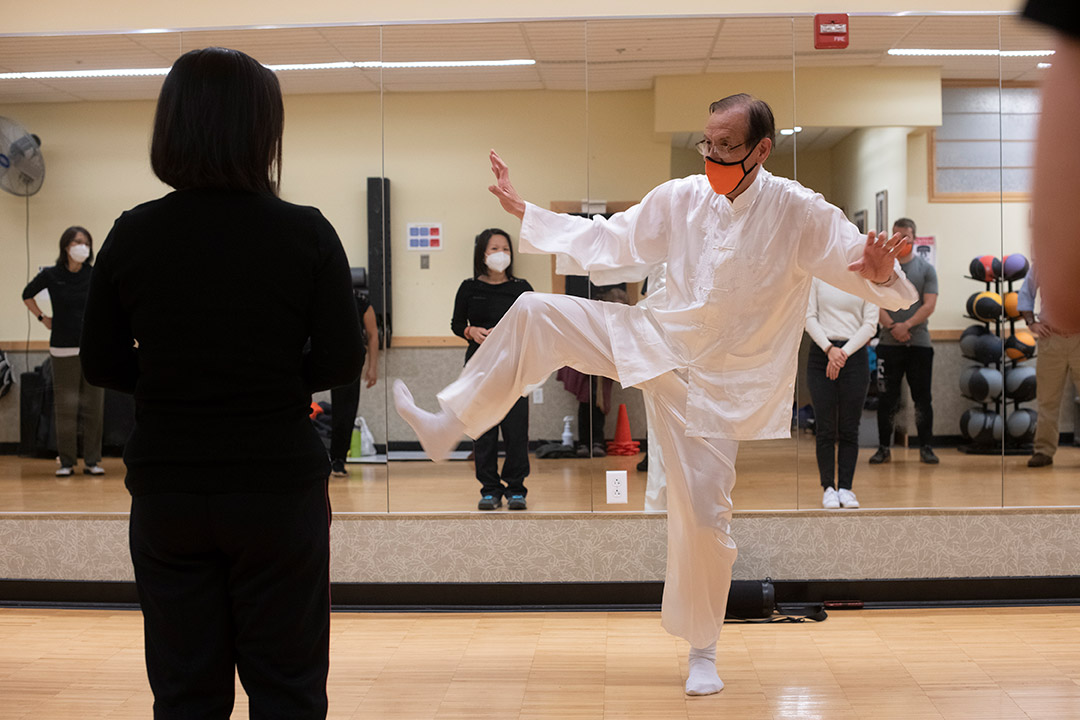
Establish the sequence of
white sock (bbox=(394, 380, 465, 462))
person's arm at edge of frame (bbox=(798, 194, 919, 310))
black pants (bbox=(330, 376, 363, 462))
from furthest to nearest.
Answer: black pants (bbox=(330, 376, 363, 462)) < white sock (bbox=(394, 380, 465, 462)) < person's arm at edge of frame (bbox=(798, 194, 919, 310))

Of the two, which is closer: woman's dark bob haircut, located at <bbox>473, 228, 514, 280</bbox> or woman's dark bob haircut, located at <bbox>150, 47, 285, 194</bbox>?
woman's dark bob haircut, located at <bbox>150, 47, 285, 194</bbox>

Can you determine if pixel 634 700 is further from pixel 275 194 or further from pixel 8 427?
pixel 8 427

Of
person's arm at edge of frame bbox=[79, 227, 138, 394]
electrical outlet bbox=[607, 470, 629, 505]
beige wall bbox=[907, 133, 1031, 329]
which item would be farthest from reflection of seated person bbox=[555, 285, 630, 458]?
person's arm at edge of frame bbox=[79, 227, 138, 394]

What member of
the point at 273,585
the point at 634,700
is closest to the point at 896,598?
the point at 634,700

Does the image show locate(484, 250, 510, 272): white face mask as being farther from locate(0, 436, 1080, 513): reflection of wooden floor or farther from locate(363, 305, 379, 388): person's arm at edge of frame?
locate(0, 436, 1080, 513): reflection of wooden floor

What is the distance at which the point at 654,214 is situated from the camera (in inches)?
113

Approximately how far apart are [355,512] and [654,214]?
6.52 feet

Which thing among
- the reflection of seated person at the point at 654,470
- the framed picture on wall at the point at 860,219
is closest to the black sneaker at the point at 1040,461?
the framed picture on wall at the point at 860,219

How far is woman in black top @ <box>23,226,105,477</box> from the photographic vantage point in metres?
4.35

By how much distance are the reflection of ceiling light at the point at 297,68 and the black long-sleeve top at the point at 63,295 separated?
35.2 inches

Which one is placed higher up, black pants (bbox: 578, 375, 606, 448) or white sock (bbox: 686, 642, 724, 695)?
Result: black pants (bbox: 578, 375, 606, 448)

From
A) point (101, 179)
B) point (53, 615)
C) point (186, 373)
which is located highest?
point (101, 179)

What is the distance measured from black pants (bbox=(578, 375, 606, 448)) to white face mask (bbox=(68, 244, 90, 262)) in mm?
2486

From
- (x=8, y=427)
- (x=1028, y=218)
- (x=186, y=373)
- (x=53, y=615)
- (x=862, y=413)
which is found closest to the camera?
(x=1028, y=218)
